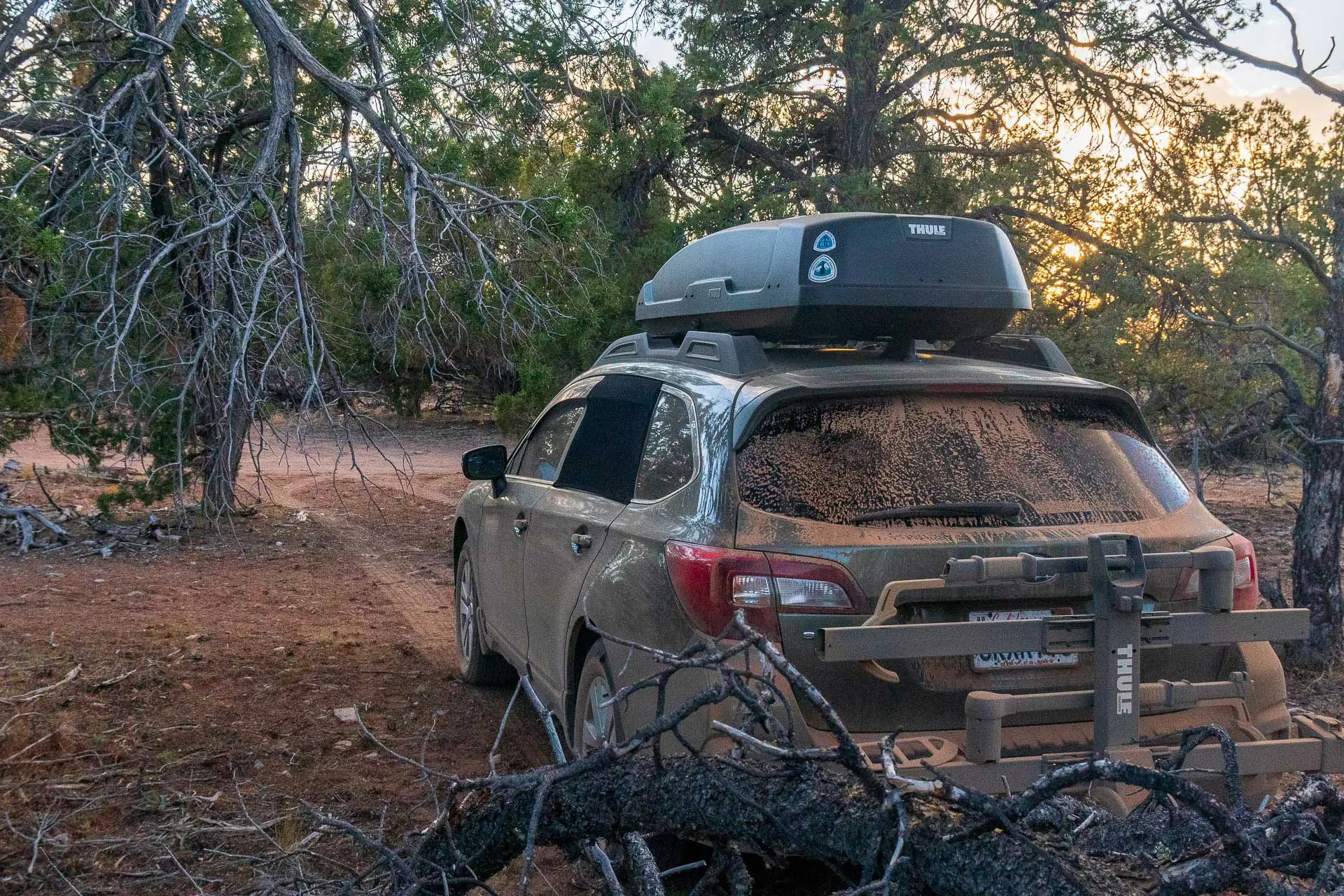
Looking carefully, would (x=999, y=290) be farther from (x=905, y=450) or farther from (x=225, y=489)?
(x=225, y=489)

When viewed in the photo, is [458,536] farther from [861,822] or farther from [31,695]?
[861,822]

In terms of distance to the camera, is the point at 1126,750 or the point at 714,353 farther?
the point at 714,353

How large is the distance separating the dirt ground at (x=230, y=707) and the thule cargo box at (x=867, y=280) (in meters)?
2.05

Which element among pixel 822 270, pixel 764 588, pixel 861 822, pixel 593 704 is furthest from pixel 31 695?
pixel 861 822

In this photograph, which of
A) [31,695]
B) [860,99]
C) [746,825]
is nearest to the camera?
[746,825]

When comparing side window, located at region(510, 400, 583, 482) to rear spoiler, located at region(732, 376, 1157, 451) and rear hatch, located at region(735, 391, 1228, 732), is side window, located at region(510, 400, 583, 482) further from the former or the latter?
rear hatch, located at region(735, 391, 1228, 732)

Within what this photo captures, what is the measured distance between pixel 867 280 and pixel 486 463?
7.96ft

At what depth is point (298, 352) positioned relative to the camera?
7.59 metres

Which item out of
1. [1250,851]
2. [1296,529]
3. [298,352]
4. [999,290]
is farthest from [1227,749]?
[298,352]

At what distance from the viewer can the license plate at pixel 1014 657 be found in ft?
11.5

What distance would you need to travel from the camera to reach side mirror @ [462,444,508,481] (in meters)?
5.98

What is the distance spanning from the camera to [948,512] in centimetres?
363

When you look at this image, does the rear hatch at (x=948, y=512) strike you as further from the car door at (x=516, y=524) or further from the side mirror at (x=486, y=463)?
the side mirror at (x=486, y=463)

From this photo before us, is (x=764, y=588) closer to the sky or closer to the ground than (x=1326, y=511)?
closer to the sky
